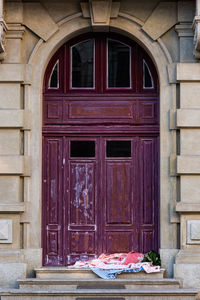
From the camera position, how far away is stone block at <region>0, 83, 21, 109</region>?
12.0m

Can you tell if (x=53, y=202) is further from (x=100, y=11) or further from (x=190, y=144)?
(x=100, y=11)

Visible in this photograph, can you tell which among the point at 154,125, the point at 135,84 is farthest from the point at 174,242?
the point at 135,84

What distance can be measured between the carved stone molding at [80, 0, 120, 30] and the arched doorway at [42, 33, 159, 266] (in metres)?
0.52

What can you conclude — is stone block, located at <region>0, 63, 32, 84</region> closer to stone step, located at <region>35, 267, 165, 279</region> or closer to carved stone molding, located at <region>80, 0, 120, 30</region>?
carved stone molding, located at <region>80, 0, 120, 30</region>

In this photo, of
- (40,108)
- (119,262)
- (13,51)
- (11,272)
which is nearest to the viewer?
(11,272)

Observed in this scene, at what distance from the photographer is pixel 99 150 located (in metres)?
12.5

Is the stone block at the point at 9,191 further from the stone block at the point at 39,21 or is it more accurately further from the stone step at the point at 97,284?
the stone block at the point at 39,21

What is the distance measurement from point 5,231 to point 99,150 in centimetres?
241

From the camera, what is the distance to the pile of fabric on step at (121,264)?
1158 cm

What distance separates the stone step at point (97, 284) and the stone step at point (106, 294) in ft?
0.91

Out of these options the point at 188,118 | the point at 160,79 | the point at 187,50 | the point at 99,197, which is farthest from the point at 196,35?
the point at 99,197

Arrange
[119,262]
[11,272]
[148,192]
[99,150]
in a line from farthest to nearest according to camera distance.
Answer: [99,150] → [148,192] → [119,262] → [11,272]

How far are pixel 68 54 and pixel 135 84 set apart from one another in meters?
1.47

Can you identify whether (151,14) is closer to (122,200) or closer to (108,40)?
(108,40)
